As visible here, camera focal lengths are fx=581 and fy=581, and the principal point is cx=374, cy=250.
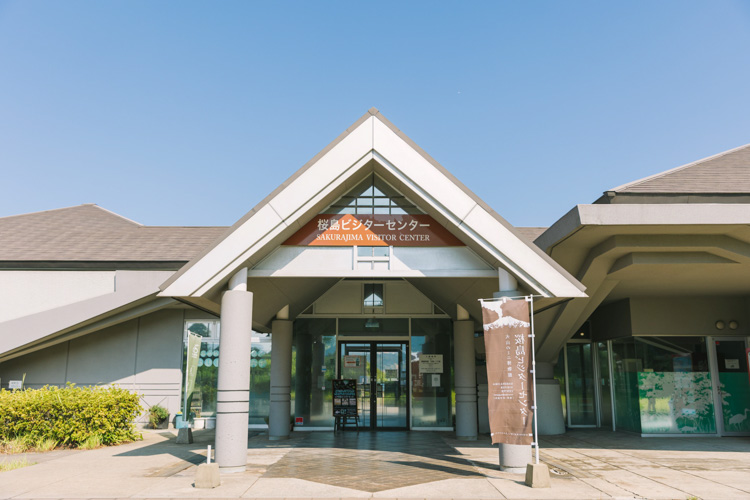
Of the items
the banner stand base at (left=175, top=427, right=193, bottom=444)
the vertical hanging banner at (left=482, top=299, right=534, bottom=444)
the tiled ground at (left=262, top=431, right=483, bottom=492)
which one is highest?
the vertical hanging banner at (left=482, top=299, right=534, bottom=444)

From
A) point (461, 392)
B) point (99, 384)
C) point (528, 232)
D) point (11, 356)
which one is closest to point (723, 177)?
point (461, 392)

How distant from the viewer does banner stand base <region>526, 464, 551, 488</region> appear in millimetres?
7840

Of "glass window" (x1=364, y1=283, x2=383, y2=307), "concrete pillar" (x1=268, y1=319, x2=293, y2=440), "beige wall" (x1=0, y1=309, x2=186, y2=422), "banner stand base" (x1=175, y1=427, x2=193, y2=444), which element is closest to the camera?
"banner stand base" (x1=175, y1=427, x2=193, y2=444)

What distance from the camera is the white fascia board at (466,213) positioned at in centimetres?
879

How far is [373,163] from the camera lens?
9.38 m

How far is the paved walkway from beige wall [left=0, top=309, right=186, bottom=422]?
10.4 ft

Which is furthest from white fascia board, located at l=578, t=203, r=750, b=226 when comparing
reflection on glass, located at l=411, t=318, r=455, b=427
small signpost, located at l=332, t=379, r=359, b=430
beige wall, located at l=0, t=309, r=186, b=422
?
beige wall, located at l=0, t=309, r=186, b=422

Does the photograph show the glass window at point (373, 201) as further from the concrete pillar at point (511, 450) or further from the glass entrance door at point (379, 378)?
the glass entrance door at point (379, 378)

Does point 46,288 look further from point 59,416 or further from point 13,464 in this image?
point 13,464

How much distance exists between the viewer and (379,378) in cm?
1600

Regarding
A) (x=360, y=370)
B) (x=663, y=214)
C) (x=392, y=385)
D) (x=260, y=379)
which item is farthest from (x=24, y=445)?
(x=663, y=214)

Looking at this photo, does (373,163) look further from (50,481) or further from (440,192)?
(50,481)

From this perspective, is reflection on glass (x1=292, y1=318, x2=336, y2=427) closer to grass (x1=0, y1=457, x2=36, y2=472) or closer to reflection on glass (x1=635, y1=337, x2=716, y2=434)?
grass (x1=0, y1=457, x2=36, y2=472)

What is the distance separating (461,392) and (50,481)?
28.3 feet
